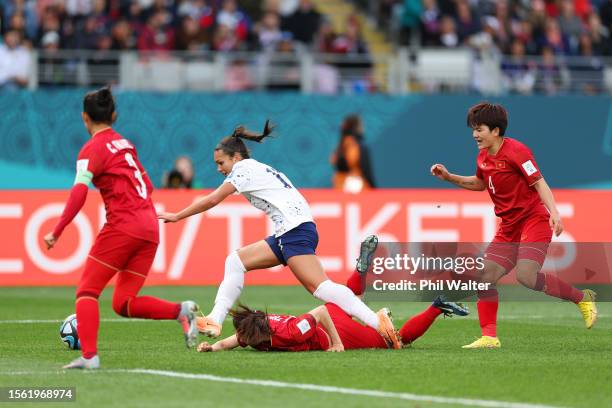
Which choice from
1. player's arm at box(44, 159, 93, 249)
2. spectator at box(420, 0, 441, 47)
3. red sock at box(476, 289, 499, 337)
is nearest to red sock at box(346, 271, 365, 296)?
red sock at box(476, 289, 499, 337)

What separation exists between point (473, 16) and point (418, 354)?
16.9 m

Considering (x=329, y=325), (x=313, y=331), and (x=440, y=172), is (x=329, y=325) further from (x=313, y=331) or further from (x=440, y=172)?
(x=440, y=172)

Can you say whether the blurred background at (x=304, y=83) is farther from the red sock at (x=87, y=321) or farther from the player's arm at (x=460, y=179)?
the red sock at (x=87, y=321)

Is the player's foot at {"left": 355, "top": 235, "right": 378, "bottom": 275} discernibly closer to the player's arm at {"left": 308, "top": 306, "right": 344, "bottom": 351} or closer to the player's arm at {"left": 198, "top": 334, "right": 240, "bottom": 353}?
the player's arm at {"left": 308, "top": 306, "right": 344, "bottom": 351}

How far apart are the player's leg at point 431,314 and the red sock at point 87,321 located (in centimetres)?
301

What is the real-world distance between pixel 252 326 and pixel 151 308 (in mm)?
1379

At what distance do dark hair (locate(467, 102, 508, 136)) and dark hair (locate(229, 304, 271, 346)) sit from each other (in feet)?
8.22

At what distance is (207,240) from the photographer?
19.9 meters

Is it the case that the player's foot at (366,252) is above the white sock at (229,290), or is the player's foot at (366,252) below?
above

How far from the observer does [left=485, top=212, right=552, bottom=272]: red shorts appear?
11.5 metres

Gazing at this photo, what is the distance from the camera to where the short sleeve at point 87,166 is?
31.1 ft

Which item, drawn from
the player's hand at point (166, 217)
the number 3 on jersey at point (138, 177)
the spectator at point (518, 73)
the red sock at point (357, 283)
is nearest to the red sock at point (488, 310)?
the red sock at point (357, 283)

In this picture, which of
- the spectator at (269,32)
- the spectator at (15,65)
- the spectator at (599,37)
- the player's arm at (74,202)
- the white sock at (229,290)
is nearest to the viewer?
the player's arm at (74,202)

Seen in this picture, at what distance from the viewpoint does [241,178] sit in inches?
436
